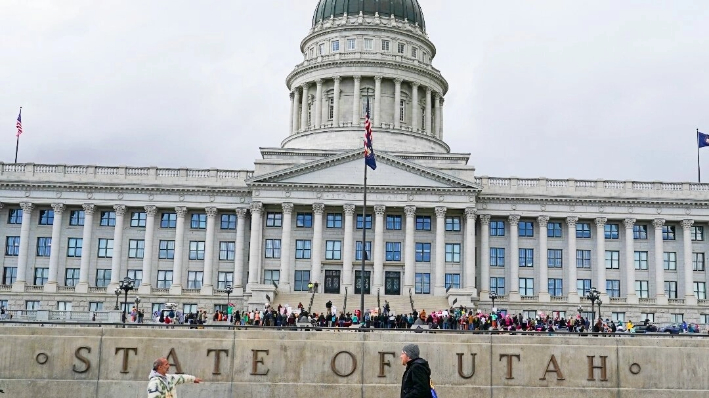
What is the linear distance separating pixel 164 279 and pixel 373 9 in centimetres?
3925

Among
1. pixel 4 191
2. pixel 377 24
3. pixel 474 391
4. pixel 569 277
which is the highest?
pixel 377 24

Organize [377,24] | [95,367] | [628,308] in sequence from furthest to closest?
[377,24] → [628,308] → [95,367]

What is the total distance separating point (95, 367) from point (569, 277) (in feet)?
187

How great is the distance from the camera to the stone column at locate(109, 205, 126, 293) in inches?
2990

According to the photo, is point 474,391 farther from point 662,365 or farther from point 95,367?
point 95,367

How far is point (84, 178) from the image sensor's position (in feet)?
254

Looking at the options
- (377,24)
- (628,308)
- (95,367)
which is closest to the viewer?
(95,367)

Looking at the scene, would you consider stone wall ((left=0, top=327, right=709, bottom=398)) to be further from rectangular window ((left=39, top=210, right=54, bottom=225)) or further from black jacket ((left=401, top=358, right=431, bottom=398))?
rectangular window ((left=39, top=210, right=54, bottom=225))

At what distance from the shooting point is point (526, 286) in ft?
255

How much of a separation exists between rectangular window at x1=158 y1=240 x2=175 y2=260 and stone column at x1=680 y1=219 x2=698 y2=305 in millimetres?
9292

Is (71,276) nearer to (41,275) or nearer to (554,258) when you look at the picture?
(41,275)

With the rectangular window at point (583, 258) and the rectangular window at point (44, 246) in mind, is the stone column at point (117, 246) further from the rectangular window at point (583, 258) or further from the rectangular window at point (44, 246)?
the rectangular window at point (583, 258)

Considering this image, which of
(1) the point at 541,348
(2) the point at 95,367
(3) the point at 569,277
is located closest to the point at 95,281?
(3) the point at 569,277

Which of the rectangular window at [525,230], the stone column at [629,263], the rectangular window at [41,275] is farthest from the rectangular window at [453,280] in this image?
the rectangular window at [41,275]
